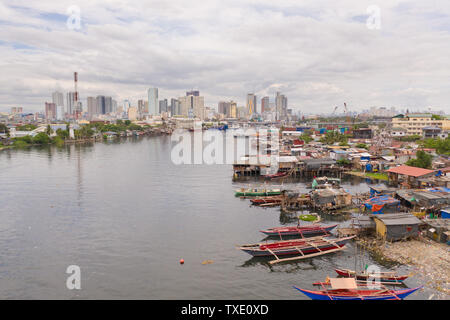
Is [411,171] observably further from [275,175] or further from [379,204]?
[275,175]

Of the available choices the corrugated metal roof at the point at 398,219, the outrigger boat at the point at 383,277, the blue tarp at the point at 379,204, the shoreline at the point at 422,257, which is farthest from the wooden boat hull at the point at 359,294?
the blue tarp at the point at 379,204

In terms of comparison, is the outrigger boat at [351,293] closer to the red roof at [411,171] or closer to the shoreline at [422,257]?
the shoreline at [422,257]

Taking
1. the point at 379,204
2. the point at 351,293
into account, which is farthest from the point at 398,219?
the point at 351,293

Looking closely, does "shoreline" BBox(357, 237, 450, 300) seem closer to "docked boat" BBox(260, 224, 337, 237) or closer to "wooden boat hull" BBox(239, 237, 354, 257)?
→ "wooden boat hull" BBox(239, 237, 354, 257)

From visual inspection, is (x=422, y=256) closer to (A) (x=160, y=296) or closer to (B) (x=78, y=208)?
(A) (x=160, y=296)

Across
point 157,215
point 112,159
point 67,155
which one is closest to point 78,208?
point 157,215
